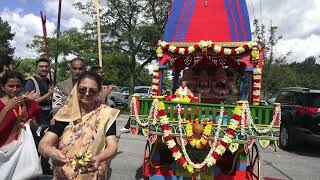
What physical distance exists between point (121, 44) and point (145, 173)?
17.0 meters

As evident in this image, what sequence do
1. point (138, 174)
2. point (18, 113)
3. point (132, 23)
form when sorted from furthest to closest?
point (132, 23) → point (138, 174) → point (18, 113)

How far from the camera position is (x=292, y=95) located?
40.6 ft

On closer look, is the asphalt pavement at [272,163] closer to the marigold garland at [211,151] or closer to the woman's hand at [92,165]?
the marigold garland at [211,151]

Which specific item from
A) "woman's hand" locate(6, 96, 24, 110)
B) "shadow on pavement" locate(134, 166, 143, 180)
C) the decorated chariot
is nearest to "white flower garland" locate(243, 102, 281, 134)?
the decorated chariot

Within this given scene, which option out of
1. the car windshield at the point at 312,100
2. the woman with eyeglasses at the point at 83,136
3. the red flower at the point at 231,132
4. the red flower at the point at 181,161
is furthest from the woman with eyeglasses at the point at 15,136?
Answer: the car windshield at the point at 312,100

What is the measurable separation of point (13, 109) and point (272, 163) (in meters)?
6.92

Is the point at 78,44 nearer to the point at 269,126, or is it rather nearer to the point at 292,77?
the point at 269,126

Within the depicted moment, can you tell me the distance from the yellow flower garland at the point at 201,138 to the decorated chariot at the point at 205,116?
0.01 m

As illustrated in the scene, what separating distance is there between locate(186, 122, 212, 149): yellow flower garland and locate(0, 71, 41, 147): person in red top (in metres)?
2.39

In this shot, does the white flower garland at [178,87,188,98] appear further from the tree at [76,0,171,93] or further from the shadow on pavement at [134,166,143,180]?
the tree at [76,0,171,93]

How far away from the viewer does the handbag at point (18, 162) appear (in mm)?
4348

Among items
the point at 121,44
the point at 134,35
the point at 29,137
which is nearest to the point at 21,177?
the point at 29,137

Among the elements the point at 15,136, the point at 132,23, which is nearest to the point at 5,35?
the point at 132,23

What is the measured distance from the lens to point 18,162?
439cm
